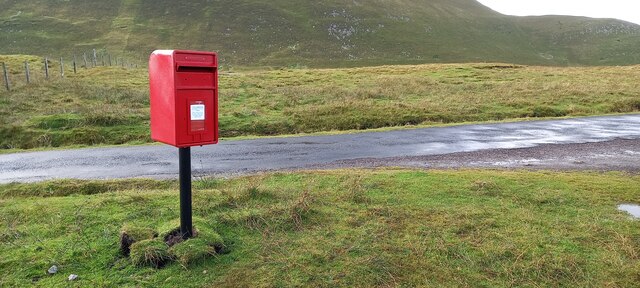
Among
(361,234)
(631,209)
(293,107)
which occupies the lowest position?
(361,234)

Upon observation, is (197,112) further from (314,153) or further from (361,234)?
(314,153)

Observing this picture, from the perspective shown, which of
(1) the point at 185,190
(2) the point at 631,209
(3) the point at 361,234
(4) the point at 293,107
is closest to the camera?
(1) the point at 185,190

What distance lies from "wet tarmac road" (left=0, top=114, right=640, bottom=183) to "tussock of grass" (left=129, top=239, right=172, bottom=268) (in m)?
5.01

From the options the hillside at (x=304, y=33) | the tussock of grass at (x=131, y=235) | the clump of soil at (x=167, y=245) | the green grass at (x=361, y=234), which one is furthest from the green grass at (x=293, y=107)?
the hillside at (x=304, y=33)

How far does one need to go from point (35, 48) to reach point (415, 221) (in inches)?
3367

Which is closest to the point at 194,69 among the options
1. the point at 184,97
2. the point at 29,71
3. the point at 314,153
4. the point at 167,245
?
the point at 184,97

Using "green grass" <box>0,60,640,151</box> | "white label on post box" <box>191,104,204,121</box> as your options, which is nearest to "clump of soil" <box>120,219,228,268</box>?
"white label on post box" <box>191,104,204,121</box>

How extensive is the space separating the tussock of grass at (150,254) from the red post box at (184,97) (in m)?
1.11

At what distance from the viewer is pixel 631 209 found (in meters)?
6.38

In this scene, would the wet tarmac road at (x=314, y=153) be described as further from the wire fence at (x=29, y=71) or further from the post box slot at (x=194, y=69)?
the wire fence at (x=29, y=71)

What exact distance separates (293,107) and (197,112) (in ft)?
55.0

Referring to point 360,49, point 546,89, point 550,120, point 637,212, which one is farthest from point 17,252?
point 360,49

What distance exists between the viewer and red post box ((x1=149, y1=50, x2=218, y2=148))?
4.59 metres

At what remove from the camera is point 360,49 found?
310 ft
